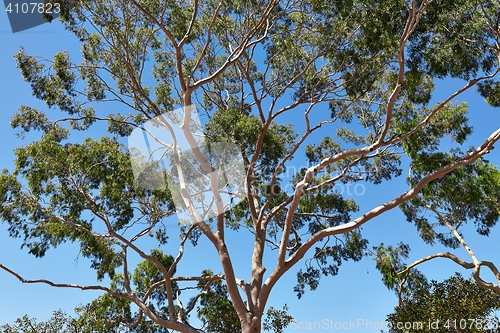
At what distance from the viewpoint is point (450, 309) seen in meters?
7.57

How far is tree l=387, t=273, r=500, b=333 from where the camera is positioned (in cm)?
729

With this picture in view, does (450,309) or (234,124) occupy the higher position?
(234,124)

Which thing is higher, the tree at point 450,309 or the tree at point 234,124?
the tree at point 234,124

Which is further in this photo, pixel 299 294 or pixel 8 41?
pixel 299 294

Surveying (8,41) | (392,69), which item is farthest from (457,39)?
(8,41)

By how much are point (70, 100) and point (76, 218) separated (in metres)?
2.94

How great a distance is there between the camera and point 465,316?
7379 mm

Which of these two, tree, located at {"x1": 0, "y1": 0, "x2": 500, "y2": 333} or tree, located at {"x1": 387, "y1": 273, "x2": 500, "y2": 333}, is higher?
tree, located at {"x1": 0, "y1": 0, "x2": 500, "y2": 333}

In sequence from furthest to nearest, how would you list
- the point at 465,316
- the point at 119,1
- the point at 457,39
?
the point at 119,1 → the point at 457,39 → the point at 465,316

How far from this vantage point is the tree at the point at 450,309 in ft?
23.9

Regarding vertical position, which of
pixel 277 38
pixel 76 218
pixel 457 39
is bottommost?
pixel 76 218

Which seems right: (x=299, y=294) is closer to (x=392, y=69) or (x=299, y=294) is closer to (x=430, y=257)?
(x=430, y=257)

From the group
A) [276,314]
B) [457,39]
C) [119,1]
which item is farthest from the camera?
[276,314]

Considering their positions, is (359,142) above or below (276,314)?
above
